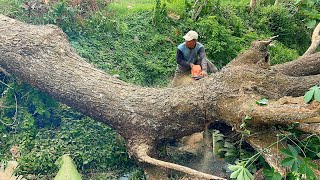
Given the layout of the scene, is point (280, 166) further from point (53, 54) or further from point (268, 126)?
point (53, 54)

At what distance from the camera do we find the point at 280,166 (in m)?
4.19

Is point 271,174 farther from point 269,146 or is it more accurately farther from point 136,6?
point 136,6

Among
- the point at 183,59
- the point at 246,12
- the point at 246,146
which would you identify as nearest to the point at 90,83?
the point at 183,59

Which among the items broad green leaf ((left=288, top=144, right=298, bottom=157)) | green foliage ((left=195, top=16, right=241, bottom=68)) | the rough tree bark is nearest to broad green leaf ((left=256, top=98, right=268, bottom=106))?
the rough tree bark

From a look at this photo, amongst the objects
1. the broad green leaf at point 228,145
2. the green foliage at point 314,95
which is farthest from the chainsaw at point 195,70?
the green foliage at point 314,95

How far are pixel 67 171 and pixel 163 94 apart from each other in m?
1.33

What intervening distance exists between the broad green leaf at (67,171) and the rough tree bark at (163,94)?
653 mm

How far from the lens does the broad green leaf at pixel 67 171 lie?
4.89 meters

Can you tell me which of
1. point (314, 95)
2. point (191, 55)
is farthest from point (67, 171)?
point (314, 95)

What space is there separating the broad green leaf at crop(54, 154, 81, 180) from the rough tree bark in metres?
0.65

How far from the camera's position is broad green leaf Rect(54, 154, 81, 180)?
4.89 meters

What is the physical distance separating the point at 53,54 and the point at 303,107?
330 centimetres

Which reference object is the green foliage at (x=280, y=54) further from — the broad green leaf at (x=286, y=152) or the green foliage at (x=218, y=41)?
the broad green leaf at (x=286, y=152)

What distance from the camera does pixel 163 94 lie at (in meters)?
5.20
